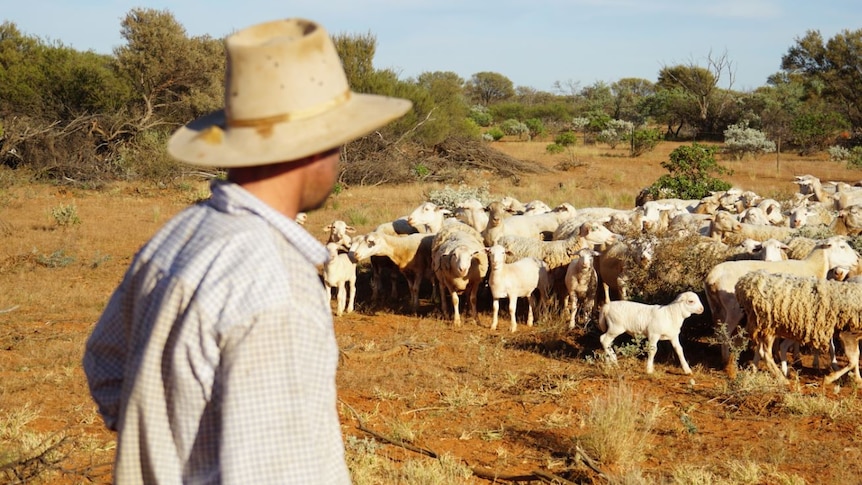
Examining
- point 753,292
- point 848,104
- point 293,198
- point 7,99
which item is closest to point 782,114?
point 848,104

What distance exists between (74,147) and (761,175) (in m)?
22.7

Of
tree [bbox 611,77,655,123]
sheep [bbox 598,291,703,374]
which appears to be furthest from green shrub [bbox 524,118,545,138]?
sheep [bbox 598,291,703,374]

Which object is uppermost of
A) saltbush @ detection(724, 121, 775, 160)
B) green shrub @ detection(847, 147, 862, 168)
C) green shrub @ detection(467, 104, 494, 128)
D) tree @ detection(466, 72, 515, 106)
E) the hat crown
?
tree @ detection(466, 72, 515, 106)

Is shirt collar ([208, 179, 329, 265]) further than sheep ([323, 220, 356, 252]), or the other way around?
sheep ([323, 220, 356, 252])

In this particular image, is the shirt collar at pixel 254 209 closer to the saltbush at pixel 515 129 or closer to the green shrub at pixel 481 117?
the saltbush at pixel 515 129

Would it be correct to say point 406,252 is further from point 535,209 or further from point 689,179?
point 689,179

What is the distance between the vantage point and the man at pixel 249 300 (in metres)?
1.84

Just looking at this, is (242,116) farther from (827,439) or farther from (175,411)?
(827,439)

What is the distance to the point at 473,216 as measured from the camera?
15.1m

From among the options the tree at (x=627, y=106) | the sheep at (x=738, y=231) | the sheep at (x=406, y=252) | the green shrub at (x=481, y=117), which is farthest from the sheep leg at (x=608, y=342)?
the green shrub at (x=481, y=117)

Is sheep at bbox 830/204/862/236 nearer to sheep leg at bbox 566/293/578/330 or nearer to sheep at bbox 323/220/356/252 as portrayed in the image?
sheep leg at bbox 566/293/578/330

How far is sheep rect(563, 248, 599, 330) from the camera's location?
10.9 metres

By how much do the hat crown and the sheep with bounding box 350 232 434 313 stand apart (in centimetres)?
1017

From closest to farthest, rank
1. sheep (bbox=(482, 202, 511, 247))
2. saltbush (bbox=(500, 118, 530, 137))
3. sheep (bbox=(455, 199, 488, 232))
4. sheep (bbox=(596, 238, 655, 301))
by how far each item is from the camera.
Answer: sheep (bbox=(596, 238, 655, 301)) → sheep (bbox=(482, 202, 511, 247)) → sheep (bbox=(455, 199, 488, 232)) → saltbush (bbox=(500, 118, 530, 137))
